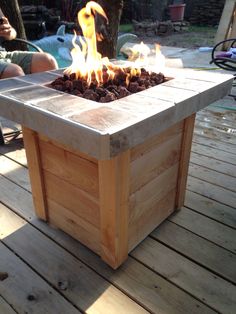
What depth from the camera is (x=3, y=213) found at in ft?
A: 5.77

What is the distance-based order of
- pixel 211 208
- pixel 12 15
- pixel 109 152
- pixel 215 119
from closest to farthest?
pixel 109 152 < pixel 211 208 < pixel 215 119 < pixel 12 15

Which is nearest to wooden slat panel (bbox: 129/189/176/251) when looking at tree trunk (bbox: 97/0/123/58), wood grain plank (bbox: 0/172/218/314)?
wood grain plank (bbox: 0/172/218/314)

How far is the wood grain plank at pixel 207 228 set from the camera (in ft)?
5.15

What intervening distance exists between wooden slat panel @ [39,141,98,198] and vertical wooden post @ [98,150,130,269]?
7cm

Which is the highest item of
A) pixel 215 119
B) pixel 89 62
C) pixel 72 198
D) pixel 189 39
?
pixel 89 62

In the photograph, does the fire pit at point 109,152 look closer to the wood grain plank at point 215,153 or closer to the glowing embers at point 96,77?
the glowing embers at point 96,77

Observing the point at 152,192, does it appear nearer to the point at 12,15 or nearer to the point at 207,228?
the point at 207,228

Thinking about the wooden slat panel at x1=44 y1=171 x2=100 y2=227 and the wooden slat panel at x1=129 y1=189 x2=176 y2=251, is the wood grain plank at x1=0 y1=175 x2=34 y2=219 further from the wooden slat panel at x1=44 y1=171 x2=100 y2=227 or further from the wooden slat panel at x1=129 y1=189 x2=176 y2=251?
the wooden slat panel at x1=129 y1=189 x2=176 y2=251

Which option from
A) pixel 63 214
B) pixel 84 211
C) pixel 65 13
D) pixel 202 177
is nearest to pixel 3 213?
pixel 63 214

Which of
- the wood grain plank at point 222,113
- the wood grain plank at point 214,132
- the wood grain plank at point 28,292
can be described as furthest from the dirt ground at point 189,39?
the wood grain plank at point 28,292

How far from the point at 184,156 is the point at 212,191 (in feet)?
1.51

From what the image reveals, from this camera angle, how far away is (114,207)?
48.8 inches

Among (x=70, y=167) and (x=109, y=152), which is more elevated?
(x=109, y=152)

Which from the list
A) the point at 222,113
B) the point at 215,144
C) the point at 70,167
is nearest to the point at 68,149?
the point at 70,167
